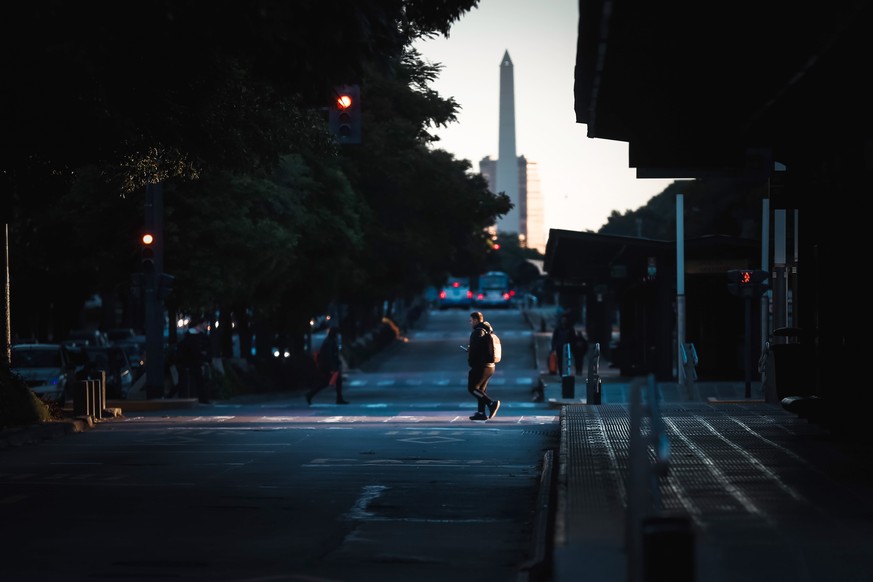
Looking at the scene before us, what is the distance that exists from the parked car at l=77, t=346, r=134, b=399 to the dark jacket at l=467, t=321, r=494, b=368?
46.3ft

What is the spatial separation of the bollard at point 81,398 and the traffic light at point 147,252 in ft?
17.0

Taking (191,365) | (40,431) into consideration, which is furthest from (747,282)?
(40,431)

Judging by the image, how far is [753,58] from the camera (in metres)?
13.9

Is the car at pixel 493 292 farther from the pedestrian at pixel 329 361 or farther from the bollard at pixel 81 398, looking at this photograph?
the bollard at pixel 81 398

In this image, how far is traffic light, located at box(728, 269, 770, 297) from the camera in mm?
28688

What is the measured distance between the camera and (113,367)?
38.0 meters

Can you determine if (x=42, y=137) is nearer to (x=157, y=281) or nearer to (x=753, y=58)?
(x=753, y=58)

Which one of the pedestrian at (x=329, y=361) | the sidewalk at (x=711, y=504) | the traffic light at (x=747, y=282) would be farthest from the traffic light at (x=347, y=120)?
the pedestrian at (x=329, y=361)

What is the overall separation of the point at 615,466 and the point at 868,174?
4193 millimetres

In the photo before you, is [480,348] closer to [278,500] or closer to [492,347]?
[492,347]

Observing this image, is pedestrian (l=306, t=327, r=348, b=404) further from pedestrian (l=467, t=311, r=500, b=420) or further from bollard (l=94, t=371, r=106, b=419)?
pedestrian (l=467, t=311, r=500, b=420)

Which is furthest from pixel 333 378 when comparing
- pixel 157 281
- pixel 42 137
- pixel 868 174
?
pixel 868 174

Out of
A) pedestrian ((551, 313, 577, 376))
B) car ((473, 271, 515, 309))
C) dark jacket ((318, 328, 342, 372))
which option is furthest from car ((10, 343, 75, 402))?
car ((473, 271, 515, 309))

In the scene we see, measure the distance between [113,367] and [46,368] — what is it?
209 inches
